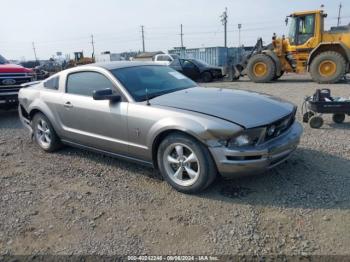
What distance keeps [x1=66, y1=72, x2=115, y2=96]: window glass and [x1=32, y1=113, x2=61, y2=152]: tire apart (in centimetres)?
83

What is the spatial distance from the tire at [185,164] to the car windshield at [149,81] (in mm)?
788

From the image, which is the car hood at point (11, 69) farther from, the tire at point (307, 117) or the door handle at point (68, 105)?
the tire at point (307, 117)

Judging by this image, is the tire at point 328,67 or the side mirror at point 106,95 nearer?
the side mirror at point 106,95

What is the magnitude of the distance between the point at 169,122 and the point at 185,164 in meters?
0.52

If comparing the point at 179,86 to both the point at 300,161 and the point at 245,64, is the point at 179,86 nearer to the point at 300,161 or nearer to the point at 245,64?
the point at 300,161

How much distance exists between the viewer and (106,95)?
423 centimetres

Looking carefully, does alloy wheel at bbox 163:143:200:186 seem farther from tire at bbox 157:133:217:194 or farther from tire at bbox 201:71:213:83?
tire at bbox 201:71:213:83

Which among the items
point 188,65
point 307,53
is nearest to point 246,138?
point 307,53

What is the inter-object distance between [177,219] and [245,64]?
47.0 ft

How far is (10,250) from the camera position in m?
3.05

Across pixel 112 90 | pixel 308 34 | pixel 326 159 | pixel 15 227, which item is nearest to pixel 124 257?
pixel 15 227

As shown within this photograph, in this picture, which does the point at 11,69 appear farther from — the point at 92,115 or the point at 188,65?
the point at 188,65

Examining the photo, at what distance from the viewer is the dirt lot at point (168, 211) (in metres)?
3.00

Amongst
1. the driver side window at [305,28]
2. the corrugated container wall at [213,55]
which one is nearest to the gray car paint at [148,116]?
the driver side window at [305,28]
